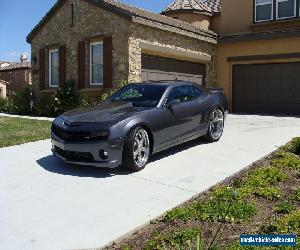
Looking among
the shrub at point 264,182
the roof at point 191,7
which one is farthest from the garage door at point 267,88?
the shrub at point 264,182

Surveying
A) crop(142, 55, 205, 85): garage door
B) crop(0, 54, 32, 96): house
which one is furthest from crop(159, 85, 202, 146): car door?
crop(0, 54, 32, 96): house

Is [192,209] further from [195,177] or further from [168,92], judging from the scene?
[168,92]

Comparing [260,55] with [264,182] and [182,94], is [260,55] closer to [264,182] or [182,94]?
[182,94]

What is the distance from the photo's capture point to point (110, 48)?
1402cm

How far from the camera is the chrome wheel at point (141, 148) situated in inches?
239

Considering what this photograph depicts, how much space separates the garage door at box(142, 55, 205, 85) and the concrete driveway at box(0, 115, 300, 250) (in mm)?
6800

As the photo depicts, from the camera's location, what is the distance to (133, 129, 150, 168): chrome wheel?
239 inches

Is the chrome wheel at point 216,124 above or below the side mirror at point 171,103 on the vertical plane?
below

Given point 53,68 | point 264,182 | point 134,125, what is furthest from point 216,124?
point 53,68

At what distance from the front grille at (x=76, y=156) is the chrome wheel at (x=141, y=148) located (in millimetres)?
715

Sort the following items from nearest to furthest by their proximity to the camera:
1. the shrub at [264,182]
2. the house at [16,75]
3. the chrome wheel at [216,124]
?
1. the shrub at [264,182]
2. the chrome wheel at [216,124]
3. the house at [16,75]

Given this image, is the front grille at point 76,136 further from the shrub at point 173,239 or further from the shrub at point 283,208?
the shrub at point 283,208

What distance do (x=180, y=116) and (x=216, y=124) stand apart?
1.73m

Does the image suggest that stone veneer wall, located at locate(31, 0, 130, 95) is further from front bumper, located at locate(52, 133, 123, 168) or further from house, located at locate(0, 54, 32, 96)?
house, located at locate(0, 54, 32, 96)
